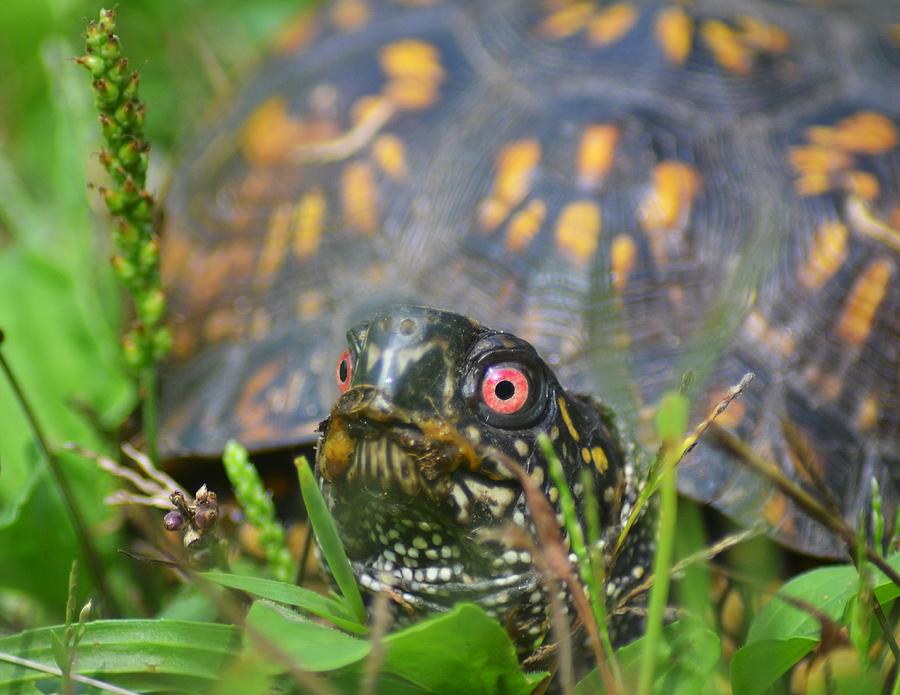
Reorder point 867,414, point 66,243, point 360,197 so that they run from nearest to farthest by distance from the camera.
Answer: point 867,414
point 360,197
point 66,243

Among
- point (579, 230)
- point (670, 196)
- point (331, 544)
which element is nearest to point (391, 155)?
point (579, 230)

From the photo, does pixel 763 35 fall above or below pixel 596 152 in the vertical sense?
above

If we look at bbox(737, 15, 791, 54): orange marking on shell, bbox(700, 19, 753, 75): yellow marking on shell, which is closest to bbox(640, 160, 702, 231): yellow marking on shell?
bbox(700, 19, 753, 75): yellow marking on shell

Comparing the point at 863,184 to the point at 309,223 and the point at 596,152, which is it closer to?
the point at 596,152

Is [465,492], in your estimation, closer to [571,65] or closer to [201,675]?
[201,675]

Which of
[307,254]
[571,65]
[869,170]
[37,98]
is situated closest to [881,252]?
[869,170]
